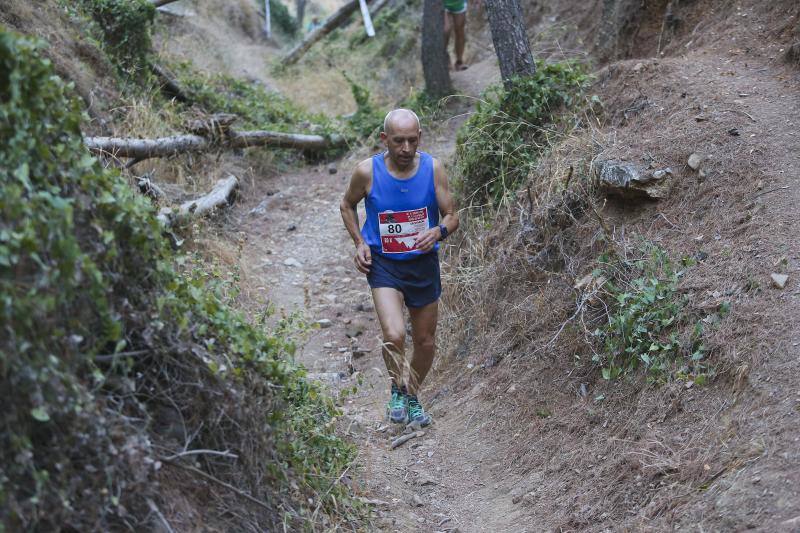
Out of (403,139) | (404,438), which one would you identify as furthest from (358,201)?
(404,438)

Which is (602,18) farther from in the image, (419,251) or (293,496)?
(293,496)

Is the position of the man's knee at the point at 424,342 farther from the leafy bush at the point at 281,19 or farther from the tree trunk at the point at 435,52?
the leafy bush at the point at 281,19

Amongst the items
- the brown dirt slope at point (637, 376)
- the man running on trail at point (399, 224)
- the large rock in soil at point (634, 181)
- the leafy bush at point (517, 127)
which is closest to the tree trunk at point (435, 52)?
the brown dirt slope at point (637, 376)

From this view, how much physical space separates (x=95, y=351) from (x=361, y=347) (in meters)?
4.52

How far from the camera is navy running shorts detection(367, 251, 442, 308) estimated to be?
5141mm

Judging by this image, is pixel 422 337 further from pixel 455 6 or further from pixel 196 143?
pixel 455 6

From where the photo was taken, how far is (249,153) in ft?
35.7

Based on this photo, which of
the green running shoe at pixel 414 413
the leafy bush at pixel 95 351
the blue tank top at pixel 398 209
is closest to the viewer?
the leafy bush at pixel 95 351

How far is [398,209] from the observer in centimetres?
506

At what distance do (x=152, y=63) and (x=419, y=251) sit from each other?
6.97m

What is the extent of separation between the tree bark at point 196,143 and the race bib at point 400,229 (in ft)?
9.15

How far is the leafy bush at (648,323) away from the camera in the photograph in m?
4.50

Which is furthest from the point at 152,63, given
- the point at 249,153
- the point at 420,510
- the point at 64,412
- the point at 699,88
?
the point at 64,412

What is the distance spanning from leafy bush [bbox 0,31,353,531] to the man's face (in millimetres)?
1645
